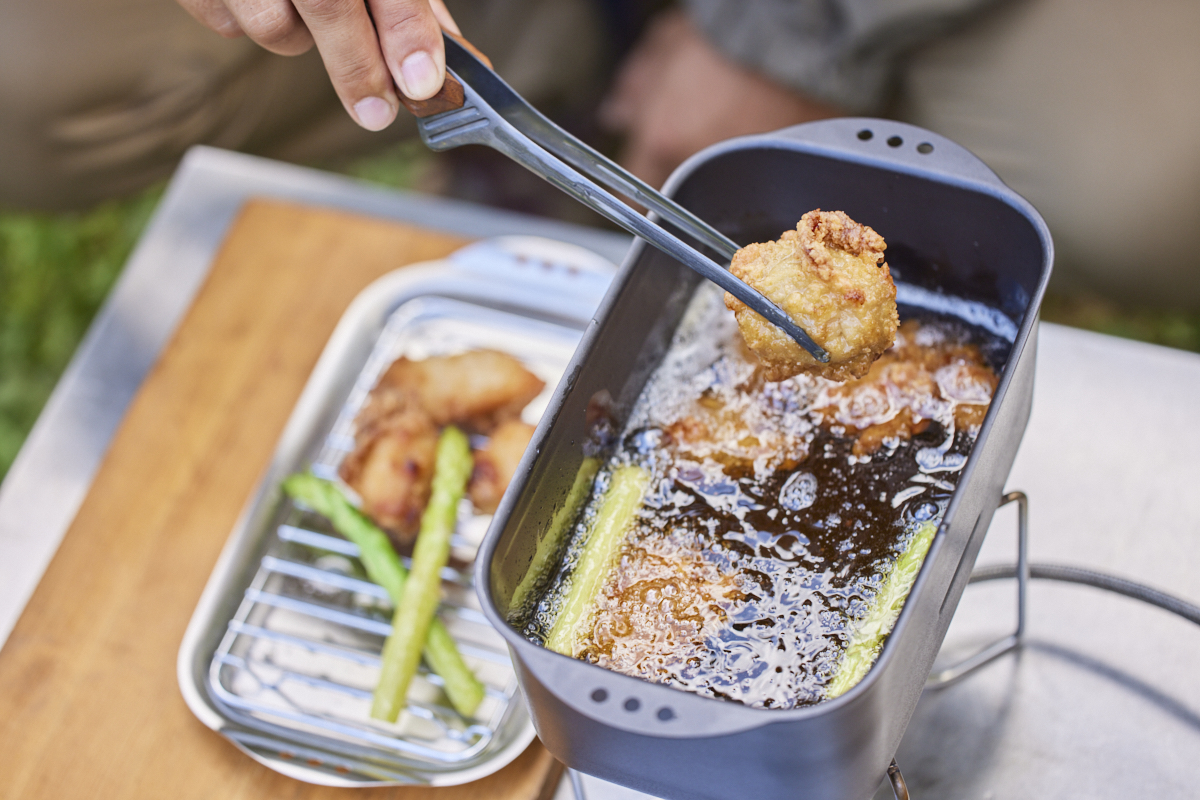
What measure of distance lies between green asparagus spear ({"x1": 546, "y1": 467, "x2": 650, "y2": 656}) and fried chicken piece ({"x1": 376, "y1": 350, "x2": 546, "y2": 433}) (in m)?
0.59

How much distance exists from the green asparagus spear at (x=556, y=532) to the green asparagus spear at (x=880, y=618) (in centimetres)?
33

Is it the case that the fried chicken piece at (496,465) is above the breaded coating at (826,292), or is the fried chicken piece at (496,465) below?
below

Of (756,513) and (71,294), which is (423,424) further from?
(71,294)

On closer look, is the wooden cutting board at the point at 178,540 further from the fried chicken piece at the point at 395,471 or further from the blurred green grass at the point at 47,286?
the blurred green grass at the point at 47,286

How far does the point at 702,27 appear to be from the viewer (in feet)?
8.30

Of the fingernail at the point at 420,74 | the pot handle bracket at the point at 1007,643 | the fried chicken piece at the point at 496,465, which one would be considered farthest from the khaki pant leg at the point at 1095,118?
the fingernail at the point at 420,74

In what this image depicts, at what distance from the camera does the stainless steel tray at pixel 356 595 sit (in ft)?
4.76

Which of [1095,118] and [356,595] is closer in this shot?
[356,595]

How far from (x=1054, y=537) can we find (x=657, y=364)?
75 centimetres

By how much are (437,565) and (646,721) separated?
2.48ft

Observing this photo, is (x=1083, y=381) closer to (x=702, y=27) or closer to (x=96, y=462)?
(x=702, y=27)

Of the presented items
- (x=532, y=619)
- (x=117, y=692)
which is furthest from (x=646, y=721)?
(x=117, y=692)

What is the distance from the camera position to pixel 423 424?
68.4 inches

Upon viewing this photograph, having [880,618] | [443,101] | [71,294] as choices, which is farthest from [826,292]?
[71,294]
